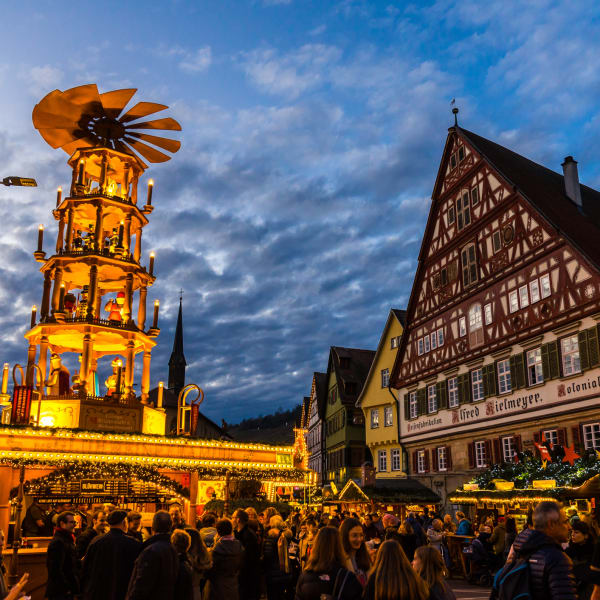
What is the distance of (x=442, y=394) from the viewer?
1180 inches

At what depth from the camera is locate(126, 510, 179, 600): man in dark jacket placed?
5957 mm

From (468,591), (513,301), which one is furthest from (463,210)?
(468,591)

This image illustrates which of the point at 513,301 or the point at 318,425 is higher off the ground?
the point at 513,301

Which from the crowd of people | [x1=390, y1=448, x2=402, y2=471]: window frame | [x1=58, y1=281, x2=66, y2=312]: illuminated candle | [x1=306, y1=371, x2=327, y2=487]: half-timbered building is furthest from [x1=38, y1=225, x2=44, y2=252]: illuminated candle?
[x1=306, y1=371, x2=327, y2=487]: half-timbered building

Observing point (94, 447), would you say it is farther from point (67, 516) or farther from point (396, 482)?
point (396, 482)

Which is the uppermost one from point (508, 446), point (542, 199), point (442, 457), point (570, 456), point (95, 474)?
point (542, 199)

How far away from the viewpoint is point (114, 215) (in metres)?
20.0

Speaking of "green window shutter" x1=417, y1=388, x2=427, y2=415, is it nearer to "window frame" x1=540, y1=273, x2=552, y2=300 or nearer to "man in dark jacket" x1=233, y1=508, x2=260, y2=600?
"window frame" x1=540, y1=273, x2=552, y2=300

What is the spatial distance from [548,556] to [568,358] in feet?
61.6

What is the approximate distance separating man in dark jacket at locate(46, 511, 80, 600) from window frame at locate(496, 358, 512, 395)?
20167mm

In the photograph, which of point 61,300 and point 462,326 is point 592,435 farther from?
point 61,300

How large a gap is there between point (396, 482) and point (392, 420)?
5.38m

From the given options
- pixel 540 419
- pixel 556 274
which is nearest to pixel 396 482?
pixel 540 419

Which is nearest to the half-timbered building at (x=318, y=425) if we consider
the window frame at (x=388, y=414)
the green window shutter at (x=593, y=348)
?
the window frame at (x=388, y=414)
